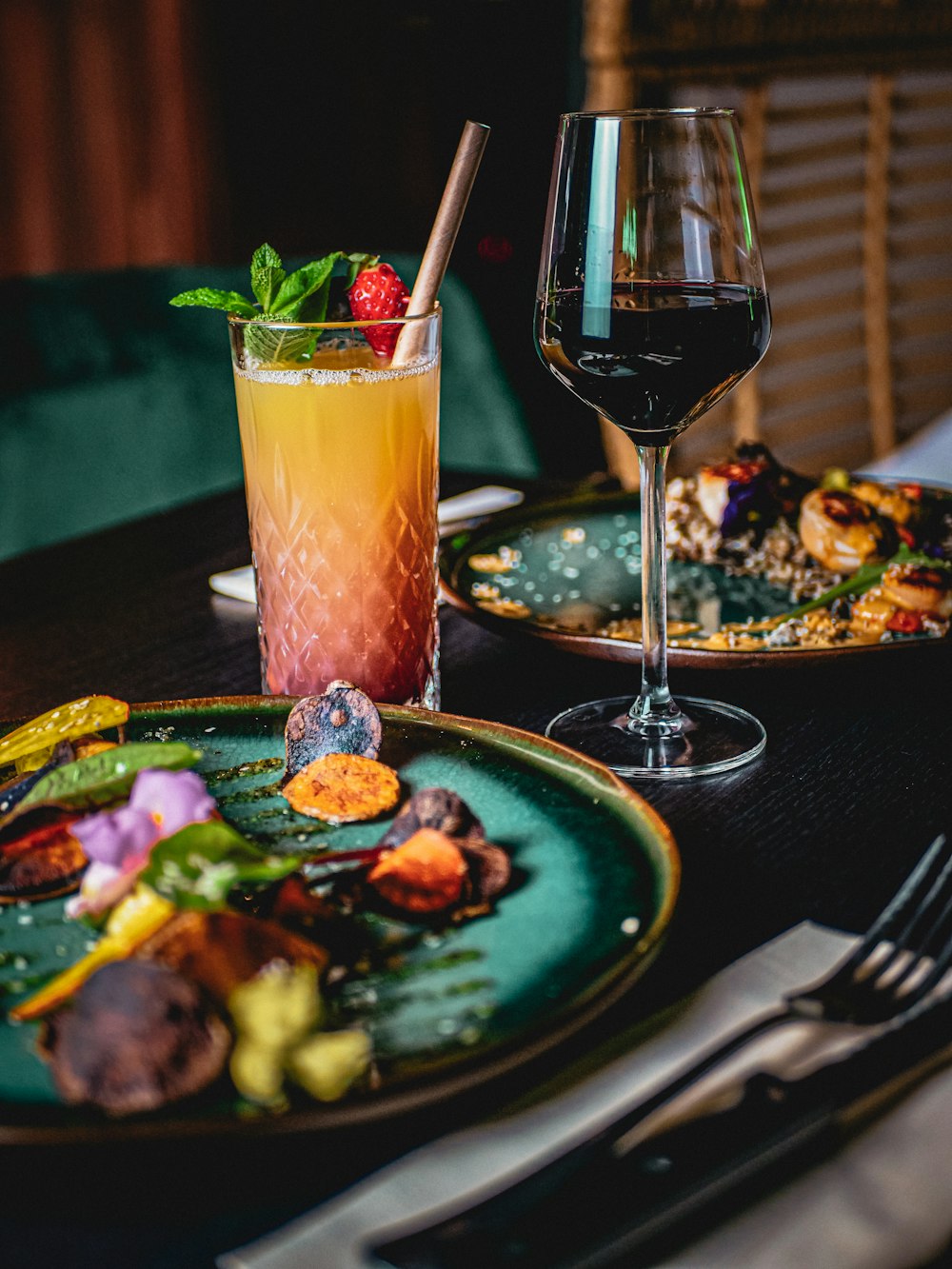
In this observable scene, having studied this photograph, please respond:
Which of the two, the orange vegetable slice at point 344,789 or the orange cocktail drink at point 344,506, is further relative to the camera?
the orange cocktail drink at point 344,506

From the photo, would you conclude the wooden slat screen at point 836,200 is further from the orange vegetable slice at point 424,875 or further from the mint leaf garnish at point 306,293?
the orange vegetable slice at point 424,875

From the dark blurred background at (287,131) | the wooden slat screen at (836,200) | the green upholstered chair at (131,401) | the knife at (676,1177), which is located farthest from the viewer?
the wooden slat screen at (836,200)

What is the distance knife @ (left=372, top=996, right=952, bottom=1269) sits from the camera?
363 millimetres

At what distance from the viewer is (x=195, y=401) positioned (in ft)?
6.37

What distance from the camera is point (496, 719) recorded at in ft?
2.71

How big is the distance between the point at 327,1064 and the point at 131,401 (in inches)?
61.9

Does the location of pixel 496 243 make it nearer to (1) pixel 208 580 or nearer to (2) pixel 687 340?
(1) pixel 208 580

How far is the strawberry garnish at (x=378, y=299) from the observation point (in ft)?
2.61

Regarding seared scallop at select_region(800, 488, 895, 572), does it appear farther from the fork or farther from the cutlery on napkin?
the fork

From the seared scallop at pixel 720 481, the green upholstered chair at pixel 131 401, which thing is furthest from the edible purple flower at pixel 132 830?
the green upholstered chair at pixel 131 401

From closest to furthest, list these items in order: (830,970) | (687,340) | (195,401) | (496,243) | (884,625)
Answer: (830,970) → (687,340) → (884,625) → (195,401) → (496,243)

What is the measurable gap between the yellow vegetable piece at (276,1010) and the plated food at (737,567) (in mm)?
437

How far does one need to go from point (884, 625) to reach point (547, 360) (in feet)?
0.98

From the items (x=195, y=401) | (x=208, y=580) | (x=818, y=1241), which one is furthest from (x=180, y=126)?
(x=818, y=1241)
